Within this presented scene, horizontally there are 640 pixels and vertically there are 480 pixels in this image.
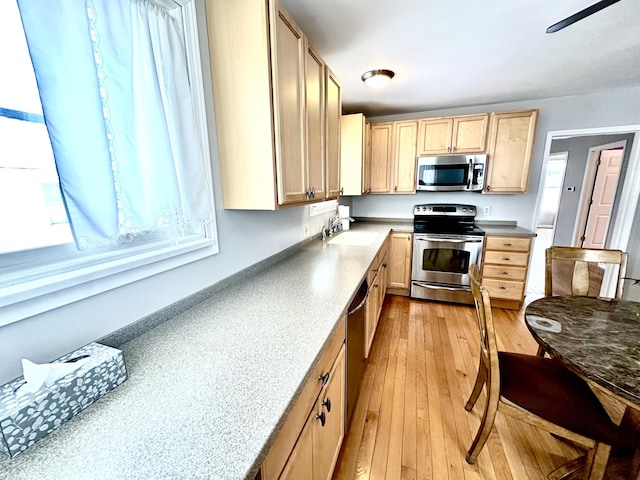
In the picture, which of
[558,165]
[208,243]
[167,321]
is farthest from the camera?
[558,165]

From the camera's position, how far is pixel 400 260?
130 inches

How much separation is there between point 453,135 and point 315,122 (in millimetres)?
2183

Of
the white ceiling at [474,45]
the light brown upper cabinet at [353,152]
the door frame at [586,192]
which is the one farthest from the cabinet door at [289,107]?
the door frame at [586,192]

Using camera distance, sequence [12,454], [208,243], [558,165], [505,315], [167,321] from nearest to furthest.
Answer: [12,454]
[167,321]
[208,243]
[505,315]
[558,165]

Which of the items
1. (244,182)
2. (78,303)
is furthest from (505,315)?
(78,303)

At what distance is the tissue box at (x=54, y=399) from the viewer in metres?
0.51

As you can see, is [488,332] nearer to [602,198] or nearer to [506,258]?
[506,258]

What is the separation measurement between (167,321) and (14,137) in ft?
2.37

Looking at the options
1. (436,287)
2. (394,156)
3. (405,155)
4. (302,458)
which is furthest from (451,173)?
(302,458)

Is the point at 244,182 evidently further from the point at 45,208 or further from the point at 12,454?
the point at 12,454

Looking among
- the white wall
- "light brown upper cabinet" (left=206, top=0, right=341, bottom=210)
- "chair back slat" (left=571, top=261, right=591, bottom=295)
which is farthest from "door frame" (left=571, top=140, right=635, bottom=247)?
"light brown upper cabinet" (left=206, top=0, right=341, bottom=210)

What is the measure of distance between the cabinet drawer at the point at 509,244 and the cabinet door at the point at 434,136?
117cm

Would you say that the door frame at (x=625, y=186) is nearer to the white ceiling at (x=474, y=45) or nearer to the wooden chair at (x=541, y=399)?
the white ceiling at (x=474, y=45)

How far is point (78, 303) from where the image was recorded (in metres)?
0.78
